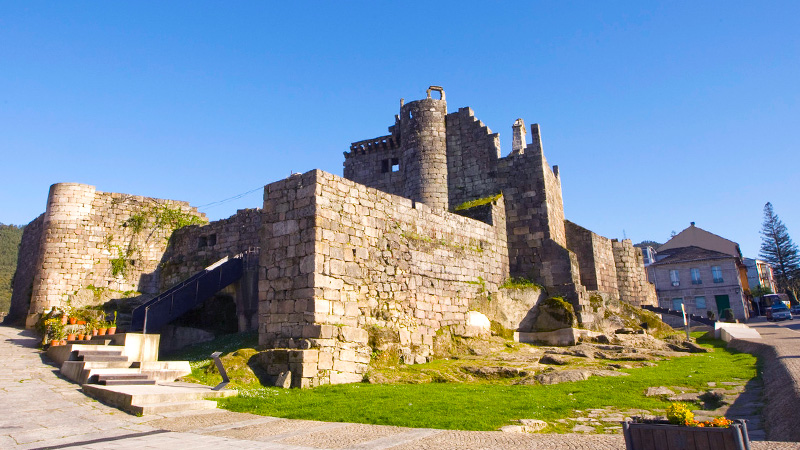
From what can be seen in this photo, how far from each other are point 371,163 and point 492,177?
7159mm

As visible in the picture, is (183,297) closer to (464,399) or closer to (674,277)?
(464,399)

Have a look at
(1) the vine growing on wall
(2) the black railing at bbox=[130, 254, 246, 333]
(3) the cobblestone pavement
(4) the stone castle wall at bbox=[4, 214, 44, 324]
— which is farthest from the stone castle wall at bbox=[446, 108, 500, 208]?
(4) the stone castle wall at bbox=[4, 214, 44, 324]

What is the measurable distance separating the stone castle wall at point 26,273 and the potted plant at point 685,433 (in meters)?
22.7

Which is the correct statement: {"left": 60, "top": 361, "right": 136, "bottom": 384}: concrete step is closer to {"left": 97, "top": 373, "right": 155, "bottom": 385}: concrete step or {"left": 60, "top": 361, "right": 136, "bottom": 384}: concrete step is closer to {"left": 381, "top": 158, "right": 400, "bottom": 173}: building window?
{"left": 97, "top": 373, "right": 155, "bottom": 385}: concrete step

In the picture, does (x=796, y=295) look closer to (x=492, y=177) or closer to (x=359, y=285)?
(x=492, y=177)

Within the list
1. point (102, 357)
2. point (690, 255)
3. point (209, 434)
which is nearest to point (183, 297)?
point (102, 357)

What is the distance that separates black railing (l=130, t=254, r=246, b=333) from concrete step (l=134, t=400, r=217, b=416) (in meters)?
6.85

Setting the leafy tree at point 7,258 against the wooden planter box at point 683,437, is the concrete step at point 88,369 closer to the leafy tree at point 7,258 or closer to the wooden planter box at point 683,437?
the wooden planter box at point 683,437

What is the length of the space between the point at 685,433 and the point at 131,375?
9722mm

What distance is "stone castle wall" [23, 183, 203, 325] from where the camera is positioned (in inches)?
760

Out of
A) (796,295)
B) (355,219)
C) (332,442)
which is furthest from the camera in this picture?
(796,295)

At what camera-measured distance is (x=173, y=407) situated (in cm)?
793

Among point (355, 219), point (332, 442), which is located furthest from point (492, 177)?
point (332, 442)

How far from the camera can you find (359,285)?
483 inches
